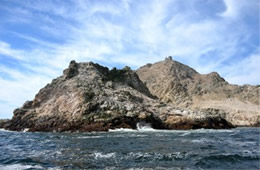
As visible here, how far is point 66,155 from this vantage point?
20.9 m

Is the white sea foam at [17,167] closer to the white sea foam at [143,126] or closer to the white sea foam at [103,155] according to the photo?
the white sea foam at [103,155]

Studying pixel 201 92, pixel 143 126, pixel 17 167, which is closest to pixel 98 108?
pixel 143 126

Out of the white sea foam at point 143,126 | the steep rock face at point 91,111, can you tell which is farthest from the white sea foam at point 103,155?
the white sea foam at point 143,126

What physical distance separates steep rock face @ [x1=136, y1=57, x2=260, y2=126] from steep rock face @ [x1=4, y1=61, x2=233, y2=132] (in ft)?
180

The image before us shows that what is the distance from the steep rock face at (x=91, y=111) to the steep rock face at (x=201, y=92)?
54.8 m

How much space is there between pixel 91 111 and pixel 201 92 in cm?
9773

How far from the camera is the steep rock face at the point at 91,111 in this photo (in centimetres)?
5322

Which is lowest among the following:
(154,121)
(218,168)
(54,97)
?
(218,168)

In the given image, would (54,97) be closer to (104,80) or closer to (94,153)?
(104,80)

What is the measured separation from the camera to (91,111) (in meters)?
55.0

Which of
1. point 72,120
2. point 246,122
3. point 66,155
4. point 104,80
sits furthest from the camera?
point 246,122

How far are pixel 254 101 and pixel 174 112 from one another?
82.3 m

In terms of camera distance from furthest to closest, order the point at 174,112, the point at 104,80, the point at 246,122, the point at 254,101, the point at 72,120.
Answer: the point at 254,101 → the point at 246,122 → the point at 104,80 → the point at 174,112 → the point at 72,120

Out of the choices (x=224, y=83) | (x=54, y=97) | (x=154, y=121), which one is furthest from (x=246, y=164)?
(x=224, y=83)
